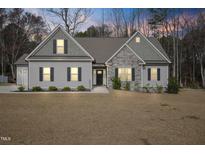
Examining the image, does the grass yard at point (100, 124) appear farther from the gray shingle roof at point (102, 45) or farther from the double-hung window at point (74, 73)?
the gray shingle roof at point (102, 45)

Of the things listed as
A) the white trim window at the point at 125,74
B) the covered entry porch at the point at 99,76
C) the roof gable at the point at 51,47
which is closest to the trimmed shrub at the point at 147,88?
the white trim window at the point at 125,74

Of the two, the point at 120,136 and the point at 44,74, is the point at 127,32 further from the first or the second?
the point at 120,136

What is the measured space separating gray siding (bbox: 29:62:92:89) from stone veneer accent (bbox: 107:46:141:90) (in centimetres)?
215

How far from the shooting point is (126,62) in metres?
18.5

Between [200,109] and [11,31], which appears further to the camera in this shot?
[11,31]

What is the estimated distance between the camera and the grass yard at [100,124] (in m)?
6.13

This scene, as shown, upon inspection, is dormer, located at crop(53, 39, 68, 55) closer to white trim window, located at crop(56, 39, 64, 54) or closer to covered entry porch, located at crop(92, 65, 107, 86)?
white trim window, located at crop(56, 39, 64, 54)

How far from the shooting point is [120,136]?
6.32 m

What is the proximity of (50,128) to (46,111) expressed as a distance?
8.49 ft

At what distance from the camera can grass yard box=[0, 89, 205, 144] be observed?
6133mm

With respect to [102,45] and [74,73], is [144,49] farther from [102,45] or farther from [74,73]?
[74,73]

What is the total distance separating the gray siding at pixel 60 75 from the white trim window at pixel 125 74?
9.11ft

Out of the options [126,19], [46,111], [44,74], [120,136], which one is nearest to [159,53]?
[126,19]

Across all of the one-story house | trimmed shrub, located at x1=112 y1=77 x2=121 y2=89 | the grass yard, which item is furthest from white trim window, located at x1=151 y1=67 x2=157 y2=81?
the grass yard
